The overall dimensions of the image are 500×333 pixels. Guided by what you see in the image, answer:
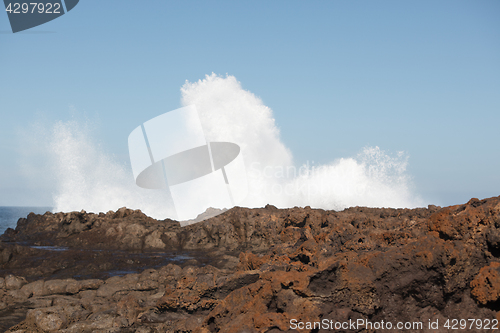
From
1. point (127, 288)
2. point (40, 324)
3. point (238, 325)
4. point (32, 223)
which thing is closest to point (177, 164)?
point (127, 288)

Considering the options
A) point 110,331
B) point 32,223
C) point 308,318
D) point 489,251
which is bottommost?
point 110,331

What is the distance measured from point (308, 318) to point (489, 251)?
247 centimetres

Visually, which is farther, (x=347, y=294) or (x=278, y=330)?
(x=347, y=294)

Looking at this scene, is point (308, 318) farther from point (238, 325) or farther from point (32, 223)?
point (32, 223)

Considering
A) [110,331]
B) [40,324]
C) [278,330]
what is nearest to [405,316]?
[278,330]

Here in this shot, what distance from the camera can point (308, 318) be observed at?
438 centimetres

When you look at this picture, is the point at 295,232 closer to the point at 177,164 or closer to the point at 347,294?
the point at 347,294

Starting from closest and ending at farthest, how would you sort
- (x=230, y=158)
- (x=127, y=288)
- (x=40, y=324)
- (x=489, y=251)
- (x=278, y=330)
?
1. (x=278, y=330)
2. (x=489, y=251)
3. (x=40, y=324)
4. (x=127, y=288)
5. (x=230, y=158)

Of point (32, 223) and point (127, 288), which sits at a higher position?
point (32, 223)

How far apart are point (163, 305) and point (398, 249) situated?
4.50 m

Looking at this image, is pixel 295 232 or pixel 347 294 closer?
pixel 347 294

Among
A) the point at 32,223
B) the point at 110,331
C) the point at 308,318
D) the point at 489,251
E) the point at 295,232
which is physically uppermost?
the point at 32,223

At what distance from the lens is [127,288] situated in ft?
38.4

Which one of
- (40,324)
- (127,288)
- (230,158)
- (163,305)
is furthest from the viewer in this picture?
(230,158)
